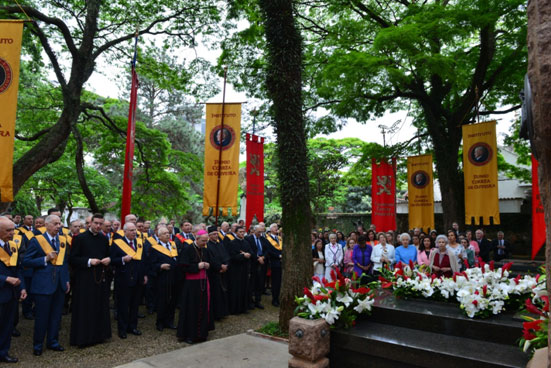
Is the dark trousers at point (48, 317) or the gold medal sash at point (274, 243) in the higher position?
the gold medal sash at point (274, 243)

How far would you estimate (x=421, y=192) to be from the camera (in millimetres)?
14156

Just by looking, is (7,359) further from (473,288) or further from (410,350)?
(473,288)

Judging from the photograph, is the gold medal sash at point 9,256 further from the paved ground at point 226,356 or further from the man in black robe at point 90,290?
the paved ground at point 226,356

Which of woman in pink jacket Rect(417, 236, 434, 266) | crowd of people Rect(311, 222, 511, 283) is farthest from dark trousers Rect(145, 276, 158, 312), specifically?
woman in pink jacket Rect(417, 236, 434, 266)

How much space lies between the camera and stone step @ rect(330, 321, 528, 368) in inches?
158

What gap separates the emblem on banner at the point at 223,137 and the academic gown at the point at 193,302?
4171mm

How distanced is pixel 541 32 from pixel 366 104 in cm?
1504

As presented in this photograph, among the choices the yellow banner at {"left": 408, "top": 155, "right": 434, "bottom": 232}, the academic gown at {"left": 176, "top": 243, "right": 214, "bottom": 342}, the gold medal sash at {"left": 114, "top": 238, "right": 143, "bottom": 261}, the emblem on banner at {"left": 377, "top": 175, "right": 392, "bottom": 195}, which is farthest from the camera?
the emblem on banner at {"left": 377, "top": 175, "right": 392, "bottom": 195}

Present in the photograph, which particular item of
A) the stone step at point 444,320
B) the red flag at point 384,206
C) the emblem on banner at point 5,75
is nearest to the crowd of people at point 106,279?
the emblem on banner at point 5,75

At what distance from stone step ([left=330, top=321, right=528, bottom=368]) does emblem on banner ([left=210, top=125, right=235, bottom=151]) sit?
669 cm

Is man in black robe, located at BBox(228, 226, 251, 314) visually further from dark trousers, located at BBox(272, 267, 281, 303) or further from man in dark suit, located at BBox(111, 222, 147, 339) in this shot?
man in dark suit, located at BBox(111, 222, 147, 339)

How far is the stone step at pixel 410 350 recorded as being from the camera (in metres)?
4.01

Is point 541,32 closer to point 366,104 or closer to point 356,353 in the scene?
point 356,353

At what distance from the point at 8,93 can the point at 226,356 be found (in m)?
6.90
